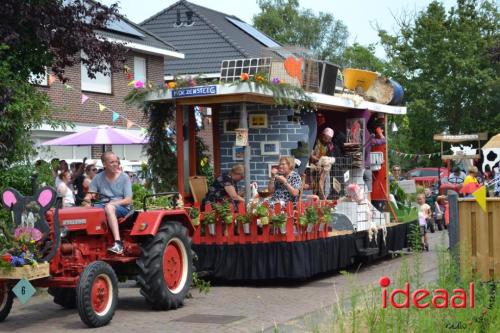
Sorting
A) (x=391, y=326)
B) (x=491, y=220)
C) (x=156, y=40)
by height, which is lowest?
(x=391, y=326)

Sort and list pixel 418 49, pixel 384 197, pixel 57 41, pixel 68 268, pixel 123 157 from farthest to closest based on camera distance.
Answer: pixel 418 49 → pixel 123 157 → pixel 384 197 → pixel 57 41 → pixel 68 268

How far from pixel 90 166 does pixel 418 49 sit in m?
26.1

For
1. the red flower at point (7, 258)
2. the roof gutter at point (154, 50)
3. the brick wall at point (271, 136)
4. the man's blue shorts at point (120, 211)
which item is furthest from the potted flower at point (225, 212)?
the roof gutter at point (154, 50)

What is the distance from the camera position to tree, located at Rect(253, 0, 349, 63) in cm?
6169

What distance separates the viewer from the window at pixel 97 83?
2459 cm

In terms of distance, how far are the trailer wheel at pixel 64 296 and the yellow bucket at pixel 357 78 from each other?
7040mm

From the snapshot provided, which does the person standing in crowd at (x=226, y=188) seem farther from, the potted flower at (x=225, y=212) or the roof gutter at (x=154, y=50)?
the roof gutter at (x=154, y=50)

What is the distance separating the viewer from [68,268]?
29.2 ft

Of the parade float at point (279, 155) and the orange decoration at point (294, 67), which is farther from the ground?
the orange decoration at point (294, 67)

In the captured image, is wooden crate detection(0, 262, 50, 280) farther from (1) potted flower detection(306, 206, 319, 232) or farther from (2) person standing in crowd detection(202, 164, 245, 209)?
(1) potted flower detection(306, 206, 319, 232)

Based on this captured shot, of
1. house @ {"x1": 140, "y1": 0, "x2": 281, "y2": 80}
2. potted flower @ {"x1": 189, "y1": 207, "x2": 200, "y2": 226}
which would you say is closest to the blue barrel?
potted flower @ {"x1": 189, "y1": 207, "x2": 200, "y2": 226}

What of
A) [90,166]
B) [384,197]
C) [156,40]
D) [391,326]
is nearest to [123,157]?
[156,40]

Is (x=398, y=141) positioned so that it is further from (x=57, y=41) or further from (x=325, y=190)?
(x=57, y=41)

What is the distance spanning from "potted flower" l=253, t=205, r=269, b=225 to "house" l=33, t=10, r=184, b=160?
430 inches
